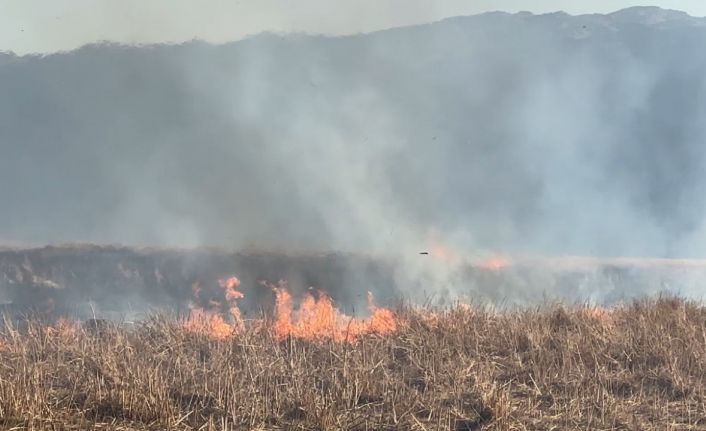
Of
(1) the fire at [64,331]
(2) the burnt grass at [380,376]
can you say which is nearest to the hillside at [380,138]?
(1) the fire at [64,331]

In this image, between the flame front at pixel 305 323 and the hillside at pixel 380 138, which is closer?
the flame front at pixel 305 323

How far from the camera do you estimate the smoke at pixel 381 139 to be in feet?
61.6

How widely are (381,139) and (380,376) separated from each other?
1291 cm

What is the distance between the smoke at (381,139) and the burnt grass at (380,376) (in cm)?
868

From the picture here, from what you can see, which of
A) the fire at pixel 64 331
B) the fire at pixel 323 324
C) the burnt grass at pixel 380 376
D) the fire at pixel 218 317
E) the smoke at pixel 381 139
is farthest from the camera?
the smoke at pixel 381 139

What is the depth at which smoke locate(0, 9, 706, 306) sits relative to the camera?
18.8 meters

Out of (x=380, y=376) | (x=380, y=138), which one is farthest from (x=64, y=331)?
(x=380, y=138)

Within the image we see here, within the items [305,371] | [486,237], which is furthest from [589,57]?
[305,371]

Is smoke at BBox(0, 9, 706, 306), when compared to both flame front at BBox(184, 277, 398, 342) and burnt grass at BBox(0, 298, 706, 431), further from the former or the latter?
burnt grass at BBox(0, 298, 706, 431)

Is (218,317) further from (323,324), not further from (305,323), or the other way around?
(323,324)

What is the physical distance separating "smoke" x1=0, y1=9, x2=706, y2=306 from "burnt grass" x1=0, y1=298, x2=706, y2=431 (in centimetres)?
868

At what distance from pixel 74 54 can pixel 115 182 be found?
13.1ft

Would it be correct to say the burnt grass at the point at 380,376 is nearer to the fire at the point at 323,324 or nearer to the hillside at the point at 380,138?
the fire at the point at 323,324

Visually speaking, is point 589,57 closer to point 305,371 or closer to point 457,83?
point 457,83
